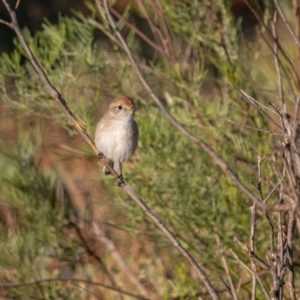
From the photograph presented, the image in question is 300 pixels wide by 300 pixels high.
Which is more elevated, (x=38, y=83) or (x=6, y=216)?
(x=38, y=83)

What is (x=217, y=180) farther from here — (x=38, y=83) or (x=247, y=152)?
(x=38, y=83)

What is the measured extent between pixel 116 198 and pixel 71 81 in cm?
61

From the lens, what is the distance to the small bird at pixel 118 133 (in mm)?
3570

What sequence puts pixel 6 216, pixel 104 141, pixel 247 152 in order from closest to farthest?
pixel 247 152, pixel 104 141, pixel 6 216

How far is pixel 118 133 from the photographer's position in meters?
3.72

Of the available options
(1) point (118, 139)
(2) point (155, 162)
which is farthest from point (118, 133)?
(2) point (155, 162)

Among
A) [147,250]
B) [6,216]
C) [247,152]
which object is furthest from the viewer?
[6,216]

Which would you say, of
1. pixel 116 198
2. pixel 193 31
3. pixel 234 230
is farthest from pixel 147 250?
pixel 193 31

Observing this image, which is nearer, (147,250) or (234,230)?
(234,230)

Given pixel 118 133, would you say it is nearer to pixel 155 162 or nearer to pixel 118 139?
pixel 118 139

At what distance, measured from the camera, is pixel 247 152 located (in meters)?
3.54

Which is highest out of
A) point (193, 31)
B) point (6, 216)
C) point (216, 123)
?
point (193, 31)

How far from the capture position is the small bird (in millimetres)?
3570

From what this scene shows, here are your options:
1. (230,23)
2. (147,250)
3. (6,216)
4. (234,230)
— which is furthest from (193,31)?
(6,216)
